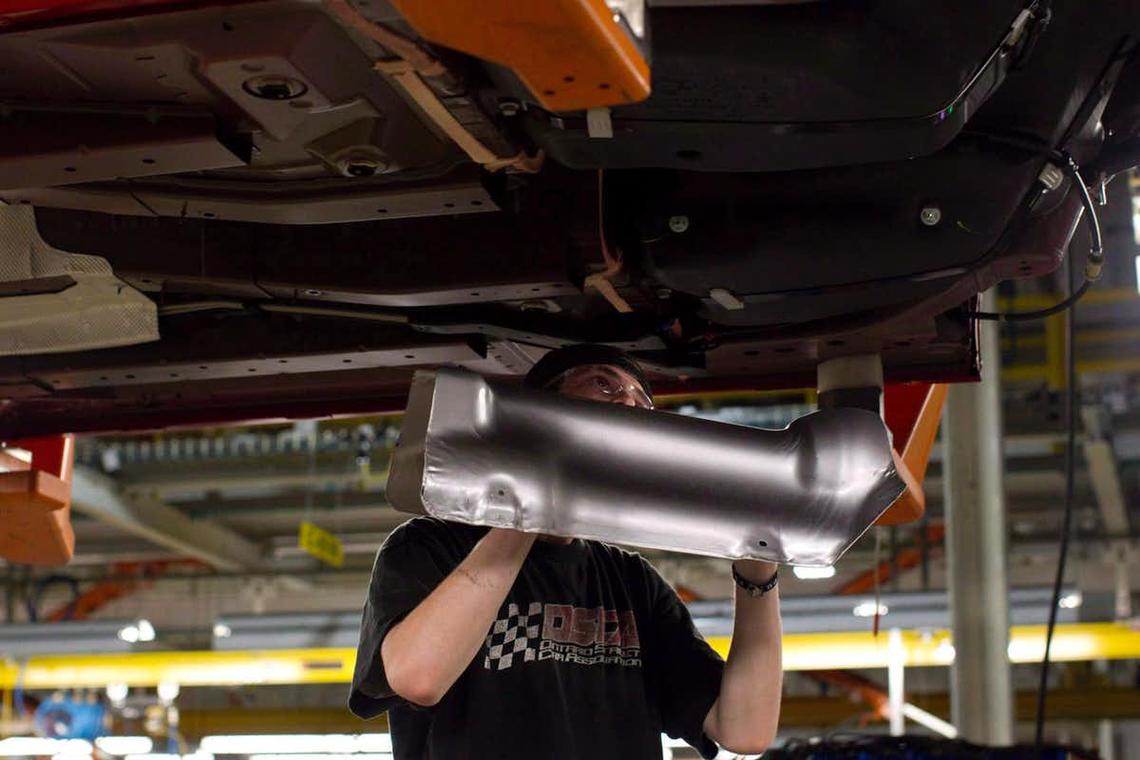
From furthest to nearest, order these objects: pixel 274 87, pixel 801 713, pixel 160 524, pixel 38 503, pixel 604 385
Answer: pixel 801 713, pixel 160 524, pixel 38 503, pixel 604 385, pixel 274 87

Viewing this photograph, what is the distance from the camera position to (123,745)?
437 inches

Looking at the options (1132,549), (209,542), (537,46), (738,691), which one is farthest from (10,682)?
(537,46)

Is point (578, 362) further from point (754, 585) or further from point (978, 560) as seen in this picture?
point (978, 560)

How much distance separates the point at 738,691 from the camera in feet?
7.54

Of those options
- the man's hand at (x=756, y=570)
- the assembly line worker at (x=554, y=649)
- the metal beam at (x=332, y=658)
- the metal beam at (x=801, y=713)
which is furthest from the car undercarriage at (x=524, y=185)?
the metal beam at (x=801, y=713)

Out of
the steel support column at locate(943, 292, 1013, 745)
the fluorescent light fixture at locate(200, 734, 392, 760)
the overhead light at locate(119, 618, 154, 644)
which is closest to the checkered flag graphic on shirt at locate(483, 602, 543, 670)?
the steel support column at locate(943, 292, 1013, 745)

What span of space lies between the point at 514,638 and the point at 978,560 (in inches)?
199

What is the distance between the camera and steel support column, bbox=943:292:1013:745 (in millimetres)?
6586

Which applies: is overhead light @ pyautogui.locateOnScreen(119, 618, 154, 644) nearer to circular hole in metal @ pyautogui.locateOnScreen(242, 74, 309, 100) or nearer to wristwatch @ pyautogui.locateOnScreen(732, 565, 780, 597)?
wristwatch @ pyautogui.locateOnScreen(732, 565, 780, 597)

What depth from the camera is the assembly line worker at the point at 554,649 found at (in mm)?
1946

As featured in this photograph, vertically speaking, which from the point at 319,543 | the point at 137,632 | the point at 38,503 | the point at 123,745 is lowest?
the point at 123,745

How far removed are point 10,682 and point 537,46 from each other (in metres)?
10.3

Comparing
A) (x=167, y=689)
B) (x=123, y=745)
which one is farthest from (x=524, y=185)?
(x=123, y=745)

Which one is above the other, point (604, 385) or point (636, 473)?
point (604, 385)
